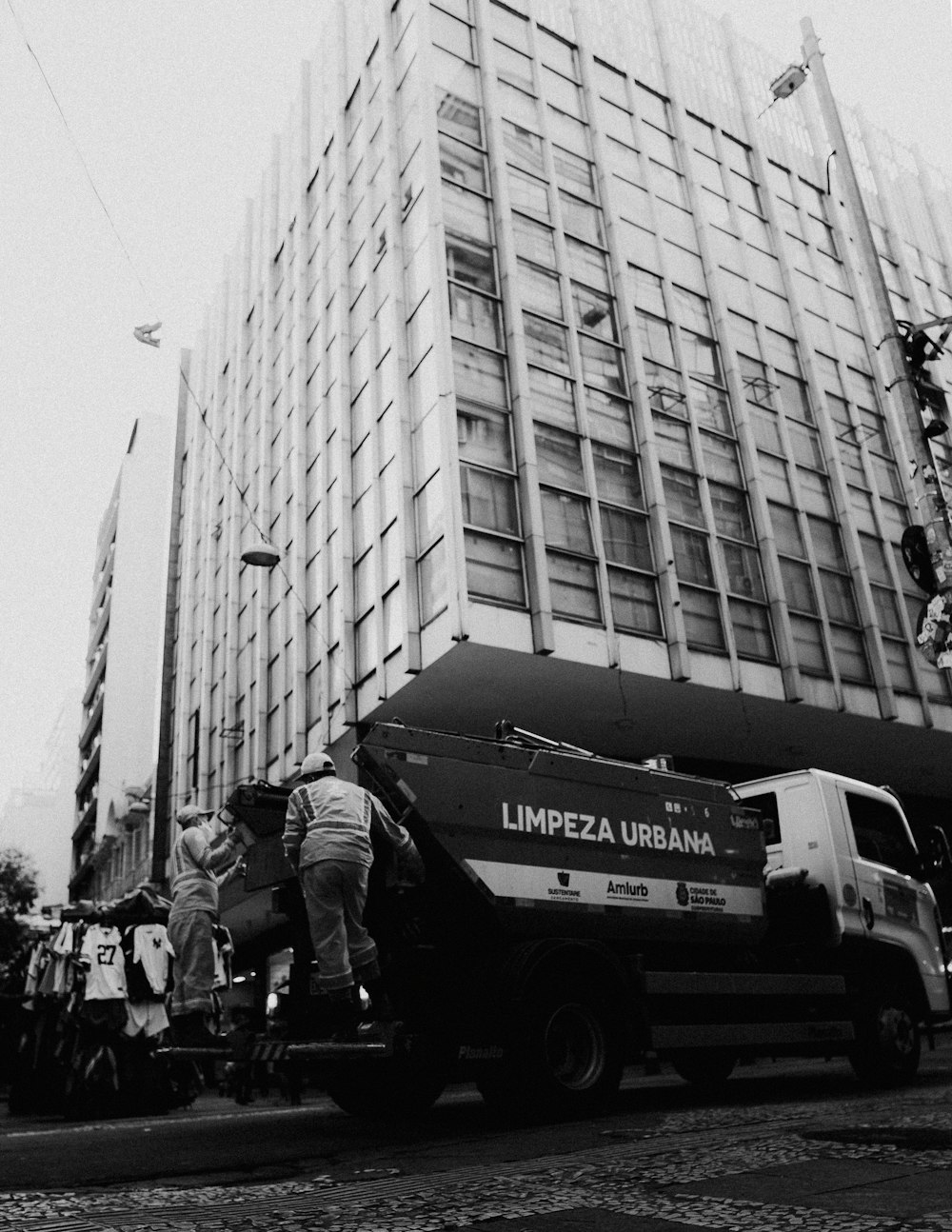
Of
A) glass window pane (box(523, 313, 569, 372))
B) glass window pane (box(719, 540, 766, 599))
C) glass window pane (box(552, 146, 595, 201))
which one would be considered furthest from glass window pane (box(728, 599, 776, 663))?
glass window pane (box(552, 146, 595, 201))

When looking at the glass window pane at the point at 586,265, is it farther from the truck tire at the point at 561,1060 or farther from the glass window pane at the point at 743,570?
the truck tire at the point at 561,1060

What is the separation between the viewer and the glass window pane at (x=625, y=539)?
795 inches

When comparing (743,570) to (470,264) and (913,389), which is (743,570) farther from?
(913,389)

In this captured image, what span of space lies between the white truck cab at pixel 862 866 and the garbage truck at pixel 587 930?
0.02m

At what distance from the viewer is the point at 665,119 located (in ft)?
85.4

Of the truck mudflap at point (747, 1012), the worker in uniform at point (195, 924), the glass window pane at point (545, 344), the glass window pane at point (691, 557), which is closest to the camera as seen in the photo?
the worker in uniform at point (195, 924)

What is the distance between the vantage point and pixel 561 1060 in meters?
6.61

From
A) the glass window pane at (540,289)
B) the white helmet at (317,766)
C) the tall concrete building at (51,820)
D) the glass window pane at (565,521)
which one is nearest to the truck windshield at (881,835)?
Result: the white helmet at (317,766)

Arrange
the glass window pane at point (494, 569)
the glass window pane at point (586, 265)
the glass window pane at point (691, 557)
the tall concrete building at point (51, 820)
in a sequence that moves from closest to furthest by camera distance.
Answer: the glass window pane at point (494, 569)
the glass window pane at point (691, 557)
the glass window pane at point (586, 265)
the tall concrete building at point (51, 820)

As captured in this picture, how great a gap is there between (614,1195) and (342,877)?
2494 mm

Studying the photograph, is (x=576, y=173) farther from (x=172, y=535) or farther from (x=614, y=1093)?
(x=172, y=535)

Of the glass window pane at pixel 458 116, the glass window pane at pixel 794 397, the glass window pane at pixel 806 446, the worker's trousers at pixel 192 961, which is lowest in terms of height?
the worker's trousers at pixel 192 961

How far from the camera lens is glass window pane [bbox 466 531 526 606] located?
1795cm

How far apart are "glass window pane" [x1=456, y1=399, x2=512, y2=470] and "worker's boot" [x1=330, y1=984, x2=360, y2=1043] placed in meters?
13.7
